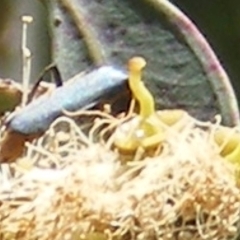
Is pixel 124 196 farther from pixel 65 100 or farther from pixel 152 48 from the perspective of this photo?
pixel 152 48

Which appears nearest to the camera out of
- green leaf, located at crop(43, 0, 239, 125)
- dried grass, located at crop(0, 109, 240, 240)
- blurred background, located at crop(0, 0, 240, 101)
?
dried grass, located at crop(0, 109, 240, 240)

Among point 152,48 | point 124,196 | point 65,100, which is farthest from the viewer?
point 152,48

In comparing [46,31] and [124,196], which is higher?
[46,31]

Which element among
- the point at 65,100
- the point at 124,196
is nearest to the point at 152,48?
the point at 65,100

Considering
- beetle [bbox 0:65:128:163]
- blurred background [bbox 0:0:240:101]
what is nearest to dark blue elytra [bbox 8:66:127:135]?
beetle [bbox 0:65:128:163]

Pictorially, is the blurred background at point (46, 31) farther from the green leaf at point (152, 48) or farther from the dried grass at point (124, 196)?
the dried grass at point (124, 196)

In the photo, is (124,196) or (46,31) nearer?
(124,196)

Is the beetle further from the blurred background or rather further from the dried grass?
the blurred background
